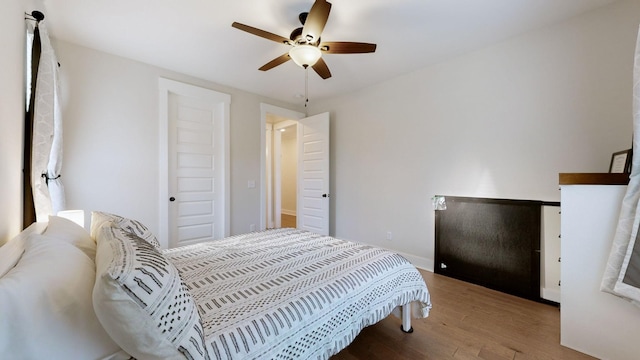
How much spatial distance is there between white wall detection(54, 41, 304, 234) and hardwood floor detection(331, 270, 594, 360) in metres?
2.91

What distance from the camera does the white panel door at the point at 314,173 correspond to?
4.12 metres

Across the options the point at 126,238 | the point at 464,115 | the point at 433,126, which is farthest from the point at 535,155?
the point at 126,238

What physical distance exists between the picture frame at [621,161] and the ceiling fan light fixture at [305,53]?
2.33 metres

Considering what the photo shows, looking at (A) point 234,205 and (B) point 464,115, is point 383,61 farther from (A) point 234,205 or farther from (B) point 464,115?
(A) point 234,205

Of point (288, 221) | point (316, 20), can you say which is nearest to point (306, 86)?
point (316, 20)

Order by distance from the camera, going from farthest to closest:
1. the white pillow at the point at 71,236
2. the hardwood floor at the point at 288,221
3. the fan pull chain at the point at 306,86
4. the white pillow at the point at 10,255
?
the hardwood floor at the point at 288,221 < the fan pull chain at the point at 306,86 < the white pillow at the point at 71,236 < the white pillow at the point at 10,255

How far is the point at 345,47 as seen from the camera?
210 cm

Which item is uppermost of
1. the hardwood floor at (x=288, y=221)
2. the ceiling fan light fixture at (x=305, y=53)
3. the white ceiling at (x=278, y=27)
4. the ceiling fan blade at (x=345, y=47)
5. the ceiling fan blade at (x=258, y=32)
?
the white ceiling at (x=278, y=27)

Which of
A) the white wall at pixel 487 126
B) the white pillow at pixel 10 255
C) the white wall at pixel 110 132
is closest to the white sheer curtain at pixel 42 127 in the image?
the white wall at pixel 110 132

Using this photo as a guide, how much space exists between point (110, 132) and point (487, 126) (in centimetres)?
422

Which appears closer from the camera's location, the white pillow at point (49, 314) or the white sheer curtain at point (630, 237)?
the white pillow at point (49, 314)

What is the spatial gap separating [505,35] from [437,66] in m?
0.70

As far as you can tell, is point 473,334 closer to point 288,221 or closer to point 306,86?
point 306,86

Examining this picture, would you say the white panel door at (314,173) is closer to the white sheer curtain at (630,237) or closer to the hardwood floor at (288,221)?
the hardwood floor at (288,221)
